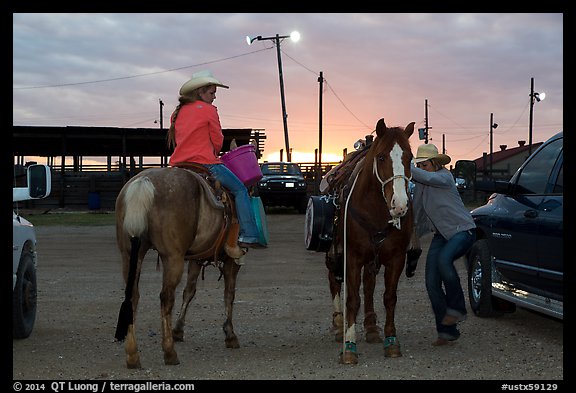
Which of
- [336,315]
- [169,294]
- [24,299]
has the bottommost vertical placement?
[336,315]

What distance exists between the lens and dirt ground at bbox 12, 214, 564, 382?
21.1ft

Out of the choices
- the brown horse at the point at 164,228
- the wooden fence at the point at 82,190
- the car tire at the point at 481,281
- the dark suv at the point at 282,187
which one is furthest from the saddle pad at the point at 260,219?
the wooden fence at the point at 82,190

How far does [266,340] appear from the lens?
793cm

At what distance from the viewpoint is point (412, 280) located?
12.8 meters

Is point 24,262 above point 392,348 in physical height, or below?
above

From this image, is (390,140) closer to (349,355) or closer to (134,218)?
(349,355)

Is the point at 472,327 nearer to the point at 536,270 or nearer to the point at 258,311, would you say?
the point at 536,270

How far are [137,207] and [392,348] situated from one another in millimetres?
2687

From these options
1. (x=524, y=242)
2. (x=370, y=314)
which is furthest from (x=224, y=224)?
(x=524, y=242)

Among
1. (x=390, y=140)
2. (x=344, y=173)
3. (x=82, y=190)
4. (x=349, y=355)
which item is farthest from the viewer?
(x=82, y=190)

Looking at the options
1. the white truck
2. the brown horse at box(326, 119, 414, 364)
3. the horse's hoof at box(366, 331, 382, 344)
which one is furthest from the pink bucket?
the horse's hoof at box(366, 331, 382, 344)

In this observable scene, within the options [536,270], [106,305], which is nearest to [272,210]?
[106,305]

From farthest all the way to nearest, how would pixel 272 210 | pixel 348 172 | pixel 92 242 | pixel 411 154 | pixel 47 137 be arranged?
1. pixel 47 137
2. pixel 272 210
3. pixel 92 242
4. pixel 348 172
5. pixel 411 154

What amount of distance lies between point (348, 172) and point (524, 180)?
1.97 metres
